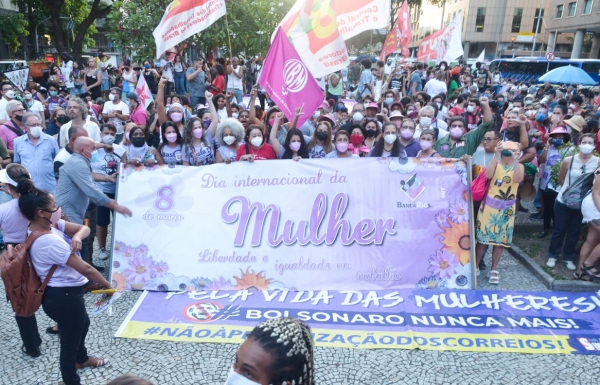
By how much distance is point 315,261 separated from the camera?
5293 millimetres

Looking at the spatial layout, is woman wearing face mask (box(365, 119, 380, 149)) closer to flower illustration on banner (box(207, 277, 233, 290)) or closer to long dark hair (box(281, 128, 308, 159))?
long dark hair (box(281, 128, 308, 159))

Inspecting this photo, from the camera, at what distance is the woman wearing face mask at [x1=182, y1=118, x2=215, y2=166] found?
19.9 feet

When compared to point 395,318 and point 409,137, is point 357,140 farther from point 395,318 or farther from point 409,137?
point 395,318

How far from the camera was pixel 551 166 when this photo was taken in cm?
698

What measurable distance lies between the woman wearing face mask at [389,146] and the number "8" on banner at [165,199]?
260cm

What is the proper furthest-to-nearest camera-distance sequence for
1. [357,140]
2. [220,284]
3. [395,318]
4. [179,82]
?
1. [179,82]
2. [357,140]
3. [220,284]
4. [395,318]

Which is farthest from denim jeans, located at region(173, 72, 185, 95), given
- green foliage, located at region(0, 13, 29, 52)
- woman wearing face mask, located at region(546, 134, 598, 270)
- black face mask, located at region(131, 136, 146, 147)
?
green foliage, located at region(0, 13, 29, 52)

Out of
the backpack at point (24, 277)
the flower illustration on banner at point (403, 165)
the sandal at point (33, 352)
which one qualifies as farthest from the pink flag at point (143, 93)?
the backpack at point (24, 277)

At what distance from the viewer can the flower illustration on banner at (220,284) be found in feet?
17.1

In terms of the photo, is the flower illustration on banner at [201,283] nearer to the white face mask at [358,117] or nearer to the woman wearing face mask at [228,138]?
the woman wearing face mask at [228,138]

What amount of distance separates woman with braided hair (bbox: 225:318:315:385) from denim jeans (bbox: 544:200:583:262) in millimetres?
5341

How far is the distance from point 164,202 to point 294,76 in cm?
235

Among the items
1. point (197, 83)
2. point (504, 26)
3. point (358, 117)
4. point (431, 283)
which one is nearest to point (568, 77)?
point (358, 117)

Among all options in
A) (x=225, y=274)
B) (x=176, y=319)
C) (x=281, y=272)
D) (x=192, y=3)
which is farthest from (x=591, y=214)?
(x=192, y=3)
